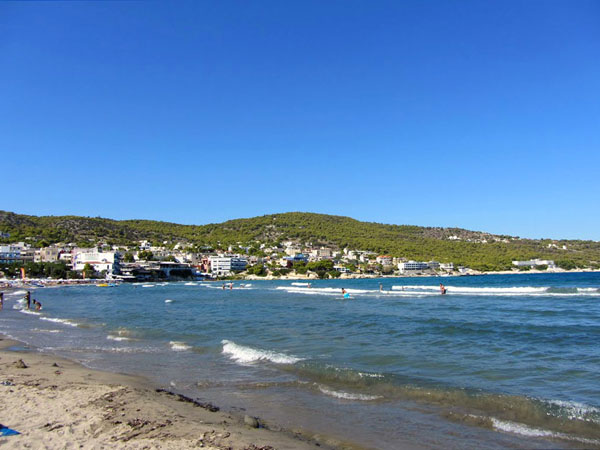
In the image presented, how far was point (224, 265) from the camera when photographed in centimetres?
15125

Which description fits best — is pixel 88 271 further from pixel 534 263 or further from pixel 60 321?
pixel 534 263

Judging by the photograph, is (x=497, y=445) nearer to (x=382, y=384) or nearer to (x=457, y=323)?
(x=382, y=384)

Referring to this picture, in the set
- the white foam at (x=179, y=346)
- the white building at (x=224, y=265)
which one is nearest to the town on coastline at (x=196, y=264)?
the white building at (x=224, y=265)

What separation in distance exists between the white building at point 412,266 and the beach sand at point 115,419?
508 ft

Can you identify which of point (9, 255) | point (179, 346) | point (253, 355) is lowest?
point (179, 346)

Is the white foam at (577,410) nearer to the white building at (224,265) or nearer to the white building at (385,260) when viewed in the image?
the white building at (224,265)

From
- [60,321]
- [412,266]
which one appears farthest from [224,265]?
[60,321]

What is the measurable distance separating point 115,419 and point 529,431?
23.2 feet

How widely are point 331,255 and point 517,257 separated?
73926 mm

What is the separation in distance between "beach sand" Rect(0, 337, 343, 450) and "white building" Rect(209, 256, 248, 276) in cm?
14147

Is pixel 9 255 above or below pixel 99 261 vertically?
above

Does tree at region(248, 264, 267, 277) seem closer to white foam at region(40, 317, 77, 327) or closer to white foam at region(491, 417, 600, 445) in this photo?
white foam at region(40, 317, 77, 327)

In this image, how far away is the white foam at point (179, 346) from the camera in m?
15.5

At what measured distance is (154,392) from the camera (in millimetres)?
9344
